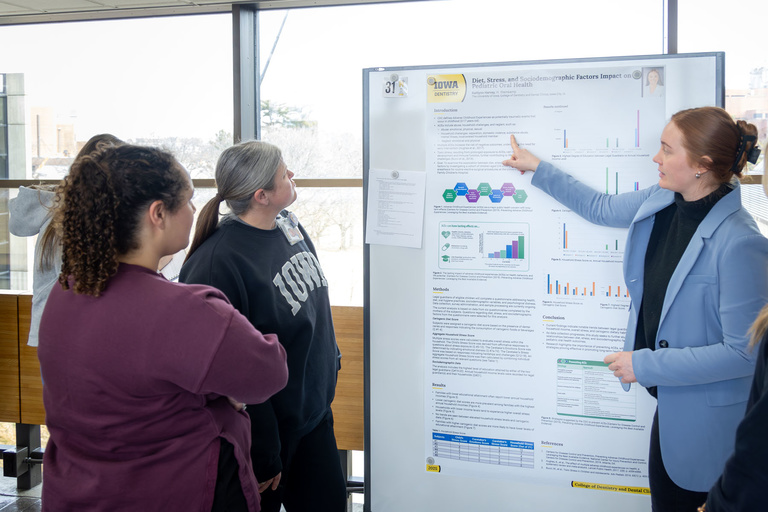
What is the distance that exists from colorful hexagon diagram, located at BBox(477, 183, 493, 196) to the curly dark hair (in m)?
1.22

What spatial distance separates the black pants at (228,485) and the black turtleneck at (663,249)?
4.02 ft

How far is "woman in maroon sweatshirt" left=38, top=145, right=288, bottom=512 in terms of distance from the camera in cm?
106

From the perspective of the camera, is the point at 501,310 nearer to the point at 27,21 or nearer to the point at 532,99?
the point at 532,99

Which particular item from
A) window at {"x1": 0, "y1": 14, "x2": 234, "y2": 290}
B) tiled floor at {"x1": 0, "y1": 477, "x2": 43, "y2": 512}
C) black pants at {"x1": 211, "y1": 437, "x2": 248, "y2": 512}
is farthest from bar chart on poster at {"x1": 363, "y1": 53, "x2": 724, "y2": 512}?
tiled floor at {"x1": 0, "y1": 477, "x2": 43, "y2": 512}

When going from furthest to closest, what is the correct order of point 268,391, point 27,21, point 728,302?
point 27,21
point 728,302
point 268,391

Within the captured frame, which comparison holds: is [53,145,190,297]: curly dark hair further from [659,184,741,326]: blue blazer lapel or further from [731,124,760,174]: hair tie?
[731,124,760,174]: hair tie

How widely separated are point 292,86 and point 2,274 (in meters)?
2.17

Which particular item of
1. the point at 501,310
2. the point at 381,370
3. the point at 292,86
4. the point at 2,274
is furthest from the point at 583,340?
the point at 2,274

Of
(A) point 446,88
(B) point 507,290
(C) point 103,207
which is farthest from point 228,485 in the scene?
(A) point 446,88

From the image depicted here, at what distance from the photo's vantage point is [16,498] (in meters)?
3.04

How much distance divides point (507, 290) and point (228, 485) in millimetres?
1214

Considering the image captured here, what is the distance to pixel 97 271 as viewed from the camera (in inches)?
42.1

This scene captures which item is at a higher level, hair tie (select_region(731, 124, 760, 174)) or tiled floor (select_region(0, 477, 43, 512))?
hair tie (select_region(731, 124, 760, 174))

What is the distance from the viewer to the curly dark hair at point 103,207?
42.4 inches
